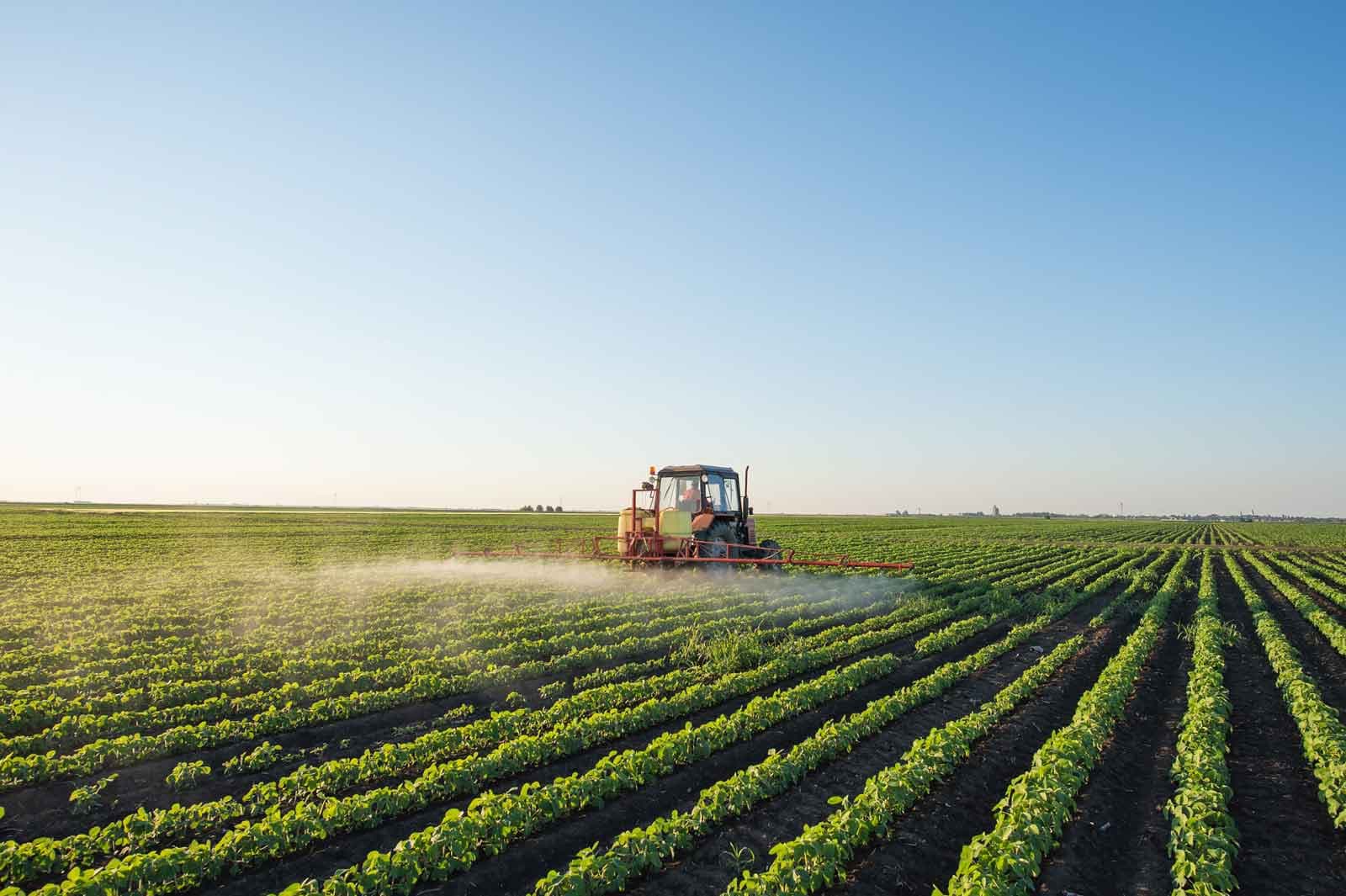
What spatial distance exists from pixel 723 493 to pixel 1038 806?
13.4 m

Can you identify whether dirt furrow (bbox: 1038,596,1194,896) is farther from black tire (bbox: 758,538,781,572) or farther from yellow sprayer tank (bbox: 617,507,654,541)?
yellow sprayer tank (bbox: 617,507,654,541)

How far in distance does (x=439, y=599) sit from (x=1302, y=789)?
14.9 meters

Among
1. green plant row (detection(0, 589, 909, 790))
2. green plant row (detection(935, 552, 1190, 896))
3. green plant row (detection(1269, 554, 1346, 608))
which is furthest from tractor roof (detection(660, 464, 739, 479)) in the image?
green plant row (detection(1269, 554, 1346, 608))

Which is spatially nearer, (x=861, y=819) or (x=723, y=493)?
(x=861, y=819)

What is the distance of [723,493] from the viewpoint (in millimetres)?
18875

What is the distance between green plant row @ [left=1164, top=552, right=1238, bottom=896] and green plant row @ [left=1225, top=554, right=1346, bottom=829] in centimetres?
70

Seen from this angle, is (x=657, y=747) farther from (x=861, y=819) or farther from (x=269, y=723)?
(x=269, y=723)

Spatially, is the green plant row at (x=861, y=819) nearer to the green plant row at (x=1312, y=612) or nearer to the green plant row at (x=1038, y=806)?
the green plant row at (x=1038, y=806)

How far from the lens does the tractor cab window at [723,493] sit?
18.6 metres

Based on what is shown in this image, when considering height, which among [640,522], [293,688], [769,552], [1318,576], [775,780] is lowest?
[1318,576]

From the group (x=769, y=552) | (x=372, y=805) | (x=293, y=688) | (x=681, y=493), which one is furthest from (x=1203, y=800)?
(x=681, y=493)

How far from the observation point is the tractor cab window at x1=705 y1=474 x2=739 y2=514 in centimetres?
1856

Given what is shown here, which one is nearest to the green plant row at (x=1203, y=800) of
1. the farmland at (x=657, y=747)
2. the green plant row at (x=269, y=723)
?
the farmland at (x=657, y=747)

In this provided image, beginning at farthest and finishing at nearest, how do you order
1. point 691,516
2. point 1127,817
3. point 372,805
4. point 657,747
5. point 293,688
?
1. point 691,516
2. point 293,688
3. point 657,747
4. point 1127,817
5. point 372,805
